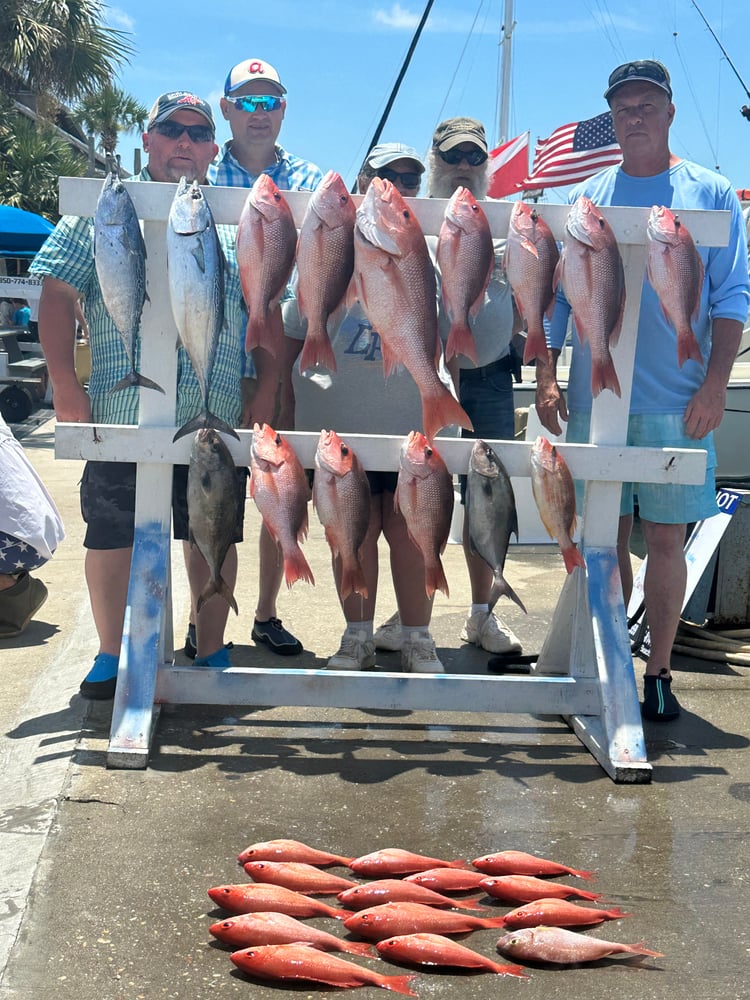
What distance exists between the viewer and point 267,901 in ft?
8.93

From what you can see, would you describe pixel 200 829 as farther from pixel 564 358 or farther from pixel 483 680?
pixel 564 358

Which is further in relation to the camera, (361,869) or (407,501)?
(407,501)

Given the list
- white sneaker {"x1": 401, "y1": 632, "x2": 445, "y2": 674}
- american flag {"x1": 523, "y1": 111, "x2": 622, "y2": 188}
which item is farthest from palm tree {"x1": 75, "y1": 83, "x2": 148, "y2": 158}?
white sneaker {"x1": 401, "y1": 632, "x2": 445, "y2": 674}

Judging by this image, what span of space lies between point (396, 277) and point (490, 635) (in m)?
2.12

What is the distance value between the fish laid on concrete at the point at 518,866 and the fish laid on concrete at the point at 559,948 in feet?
1.14

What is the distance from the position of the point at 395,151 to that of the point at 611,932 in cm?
288

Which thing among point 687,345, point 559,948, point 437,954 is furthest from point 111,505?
point 559,948

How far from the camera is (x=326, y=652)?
16.5ft

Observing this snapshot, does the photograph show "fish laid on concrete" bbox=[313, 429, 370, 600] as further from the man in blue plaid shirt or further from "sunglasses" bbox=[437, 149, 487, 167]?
"sunglasses" bbox=[437, 149, 487, 167]

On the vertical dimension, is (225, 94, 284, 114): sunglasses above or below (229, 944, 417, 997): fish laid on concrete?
above

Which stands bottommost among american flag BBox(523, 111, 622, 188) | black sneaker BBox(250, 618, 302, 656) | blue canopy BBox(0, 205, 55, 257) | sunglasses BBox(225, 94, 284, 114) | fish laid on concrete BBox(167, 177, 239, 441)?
black sneaker BBox(250, 618, 302, 656)

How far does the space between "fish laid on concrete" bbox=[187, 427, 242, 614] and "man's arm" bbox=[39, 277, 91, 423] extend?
2.23ft

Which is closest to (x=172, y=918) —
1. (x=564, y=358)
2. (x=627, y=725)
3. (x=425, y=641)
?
(x=627, y=725)

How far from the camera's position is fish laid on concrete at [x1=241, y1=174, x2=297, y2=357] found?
11.4 ft
